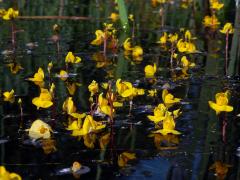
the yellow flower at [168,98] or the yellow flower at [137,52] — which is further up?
the yellow flower at [137,52]

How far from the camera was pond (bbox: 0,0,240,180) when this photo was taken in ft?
8.17

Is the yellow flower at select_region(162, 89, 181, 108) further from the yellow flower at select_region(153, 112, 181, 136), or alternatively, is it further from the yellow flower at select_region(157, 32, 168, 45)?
the yellow flower at select_region(157, 32, 168, 45)

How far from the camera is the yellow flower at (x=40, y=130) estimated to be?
9.14 feet

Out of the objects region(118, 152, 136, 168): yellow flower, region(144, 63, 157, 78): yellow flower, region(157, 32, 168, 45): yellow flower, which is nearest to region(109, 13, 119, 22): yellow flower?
region(157, 32, 168, 45): yellow flower

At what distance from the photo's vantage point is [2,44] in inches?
227

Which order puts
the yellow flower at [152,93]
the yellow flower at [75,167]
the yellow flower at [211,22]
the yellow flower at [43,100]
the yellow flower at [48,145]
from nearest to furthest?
the yellow flower at [75,167], the yellow flower at [48,145], the yellow flower at [43,100], the yellow flower at [152,93], the yellow flower at [211,22]

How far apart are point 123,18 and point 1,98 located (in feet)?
11.4

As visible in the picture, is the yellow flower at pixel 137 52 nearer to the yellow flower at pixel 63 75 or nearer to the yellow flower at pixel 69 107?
the yellow flower at pixel 63 75

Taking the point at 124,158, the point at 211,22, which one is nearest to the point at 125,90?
the point at 124,158

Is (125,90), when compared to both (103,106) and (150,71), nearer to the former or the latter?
(103,106)

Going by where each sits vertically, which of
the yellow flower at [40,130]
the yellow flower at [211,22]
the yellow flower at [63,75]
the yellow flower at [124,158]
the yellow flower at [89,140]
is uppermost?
the yellow flower at [211,22]

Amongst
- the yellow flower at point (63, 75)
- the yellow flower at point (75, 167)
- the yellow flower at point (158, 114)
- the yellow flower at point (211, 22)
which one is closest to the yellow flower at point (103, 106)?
the yellow flower at point (158, 114)

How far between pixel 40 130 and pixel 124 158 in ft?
1.81

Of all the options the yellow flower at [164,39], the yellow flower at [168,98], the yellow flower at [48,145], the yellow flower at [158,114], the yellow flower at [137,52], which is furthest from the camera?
the yellow flower at [164,39]
